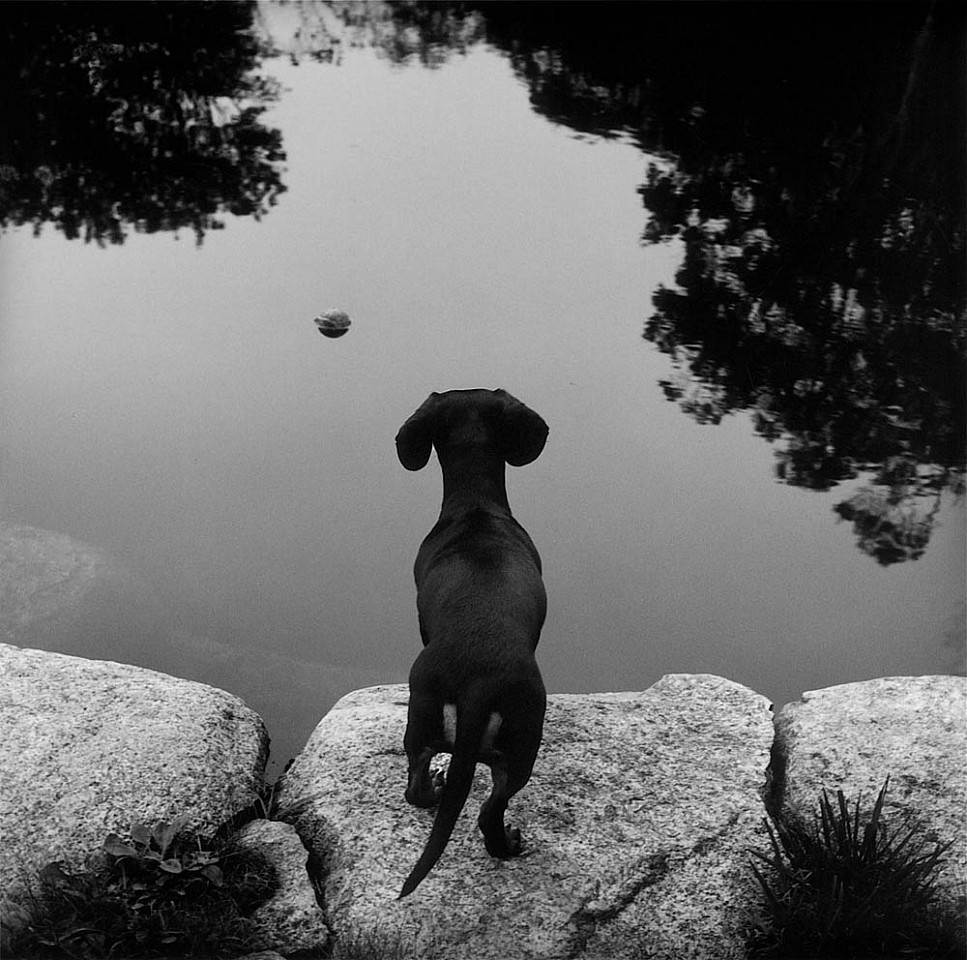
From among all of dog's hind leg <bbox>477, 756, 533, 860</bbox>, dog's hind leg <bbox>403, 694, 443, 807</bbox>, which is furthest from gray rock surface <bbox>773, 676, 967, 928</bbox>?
dog's hind leg <bbox>403, 694, 443, 807</bbox>

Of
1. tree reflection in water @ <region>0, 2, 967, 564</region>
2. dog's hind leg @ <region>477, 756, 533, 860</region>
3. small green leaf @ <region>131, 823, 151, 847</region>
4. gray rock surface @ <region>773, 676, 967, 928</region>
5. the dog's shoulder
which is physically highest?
tree reflection in water @ <region>0, 2, 967, 564</region>

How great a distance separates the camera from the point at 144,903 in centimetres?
404

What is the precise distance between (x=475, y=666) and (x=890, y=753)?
1965 mm

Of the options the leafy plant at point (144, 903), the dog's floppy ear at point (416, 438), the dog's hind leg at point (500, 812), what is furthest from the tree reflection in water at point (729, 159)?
the leafy plant at point (144, 903)

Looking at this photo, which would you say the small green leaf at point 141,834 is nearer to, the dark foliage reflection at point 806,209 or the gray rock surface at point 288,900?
the gray rock surface at point 288,900

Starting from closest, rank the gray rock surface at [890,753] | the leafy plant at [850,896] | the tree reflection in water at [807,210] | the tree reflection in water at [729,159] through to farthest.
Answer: the leafy plant at [850,896], the gray rock surface at [890,753], the tree reflection in water at [807,210], the tree reflection in water at [729,159]

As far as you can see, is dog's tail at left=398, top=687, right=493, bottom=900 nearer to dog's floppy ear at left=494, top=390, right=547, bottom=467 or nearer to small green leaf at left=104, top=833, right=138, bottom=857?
small green leaf at left=104, top=833, right=138, bottom=857

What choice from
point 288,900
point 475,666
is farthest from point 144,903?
point 475,666

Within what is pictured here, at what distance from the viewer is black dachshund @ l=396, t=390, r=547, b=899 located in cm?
400

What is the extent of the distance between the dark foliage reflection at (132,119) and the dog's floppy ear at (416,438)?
15.6ft

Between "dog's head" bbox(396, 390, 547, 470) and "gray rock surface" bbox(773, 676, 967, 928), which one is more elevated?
"dog's head" bbox(396, 390, 547, 470)

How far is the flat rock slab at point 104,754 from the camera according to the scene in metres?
4.35

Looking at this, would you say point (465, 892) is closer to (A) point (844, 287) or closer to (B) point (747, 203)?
(A) point (844, 287)

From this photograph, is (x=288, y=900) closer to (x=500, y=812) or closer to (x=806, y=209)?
(x=500, y=812)
